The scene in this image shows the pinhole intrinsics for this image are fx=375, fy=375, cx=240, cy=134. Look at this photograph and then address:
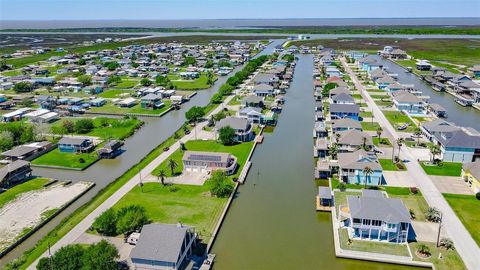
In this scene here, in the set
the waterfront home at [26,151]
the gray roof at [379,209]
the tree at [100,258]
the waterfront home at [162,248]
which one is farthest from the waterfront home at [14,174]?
the gray roof at [379,209]

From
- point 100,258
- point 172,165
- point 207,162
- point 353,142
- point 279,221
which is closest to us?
point 100,258

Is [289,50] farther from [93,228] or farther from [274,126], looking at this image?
[93,228]

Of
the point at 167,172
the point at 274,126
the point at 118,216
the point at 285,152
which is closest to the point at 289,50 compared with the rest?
the point at 274,126

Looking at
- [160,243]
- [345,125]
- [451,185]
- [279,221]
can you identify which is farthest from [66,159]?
[451,185]

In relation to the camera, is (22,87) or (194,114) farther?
(22,87)

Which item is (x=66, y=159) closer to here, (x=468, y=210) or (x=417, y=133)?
(x=468, y=210)

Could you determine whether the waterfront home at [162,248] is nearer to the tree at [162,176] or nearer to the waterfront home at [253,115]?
the tree at [162,176]
